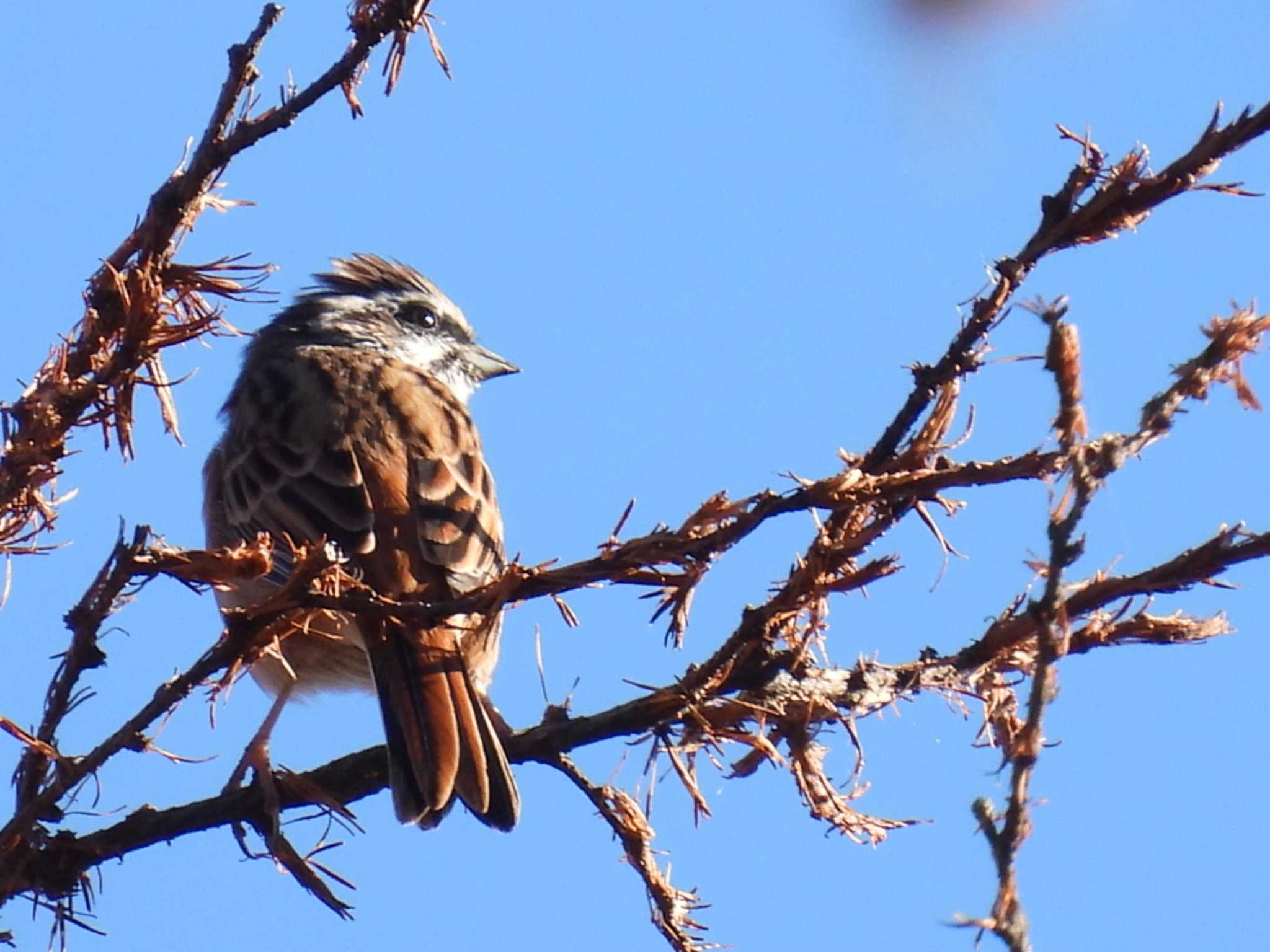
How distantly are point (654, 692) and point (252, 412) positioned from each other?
10.2ft

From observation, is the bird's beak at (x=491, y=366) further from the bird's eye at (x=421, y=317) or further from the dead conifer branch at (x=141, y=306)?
the dead conifer branch at (x=141, y=306)

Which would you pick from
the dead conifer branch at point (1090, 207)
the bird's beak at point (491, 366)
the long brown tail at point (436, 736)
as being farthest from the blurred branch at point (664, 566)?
the bird's beak at point (491, 366)

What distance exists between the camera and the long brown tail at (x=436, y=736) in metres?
3.64

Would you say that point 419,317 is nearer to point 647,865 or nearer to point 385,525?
point 385,525

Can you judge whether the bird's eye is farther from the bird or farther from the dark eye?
the bird

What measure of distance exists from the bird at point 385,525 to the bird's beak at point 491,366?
0.15 metres

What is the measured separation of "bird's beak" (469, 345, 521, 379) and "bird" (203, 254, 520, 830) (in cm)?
15

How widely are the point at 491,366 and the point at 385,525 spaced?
8.30 feet

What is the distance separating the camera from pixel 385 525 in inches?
174

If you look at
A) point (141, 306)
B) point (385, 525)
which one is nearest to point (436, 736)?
point (385, 525)

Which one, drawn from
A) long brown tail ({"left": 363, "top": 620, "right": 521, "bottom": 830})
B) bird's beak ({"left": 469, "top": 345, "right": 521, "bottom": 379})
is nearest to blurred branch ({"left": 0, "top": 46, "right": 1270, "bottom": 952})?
long brown tail ({"left": 363, "top": 620, "right": 521, "bottom": 830})

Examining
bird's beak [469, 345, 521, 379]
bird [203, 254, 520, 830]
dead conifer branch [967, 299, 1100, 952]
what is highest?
bird's beak [469, 345, 521, 379]

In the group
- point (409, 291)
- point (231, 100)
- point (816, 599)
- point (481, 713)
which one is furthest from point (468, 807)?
point (409, 291)

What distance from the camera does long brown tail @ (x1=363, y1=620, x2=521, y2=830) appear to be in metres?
3.64
